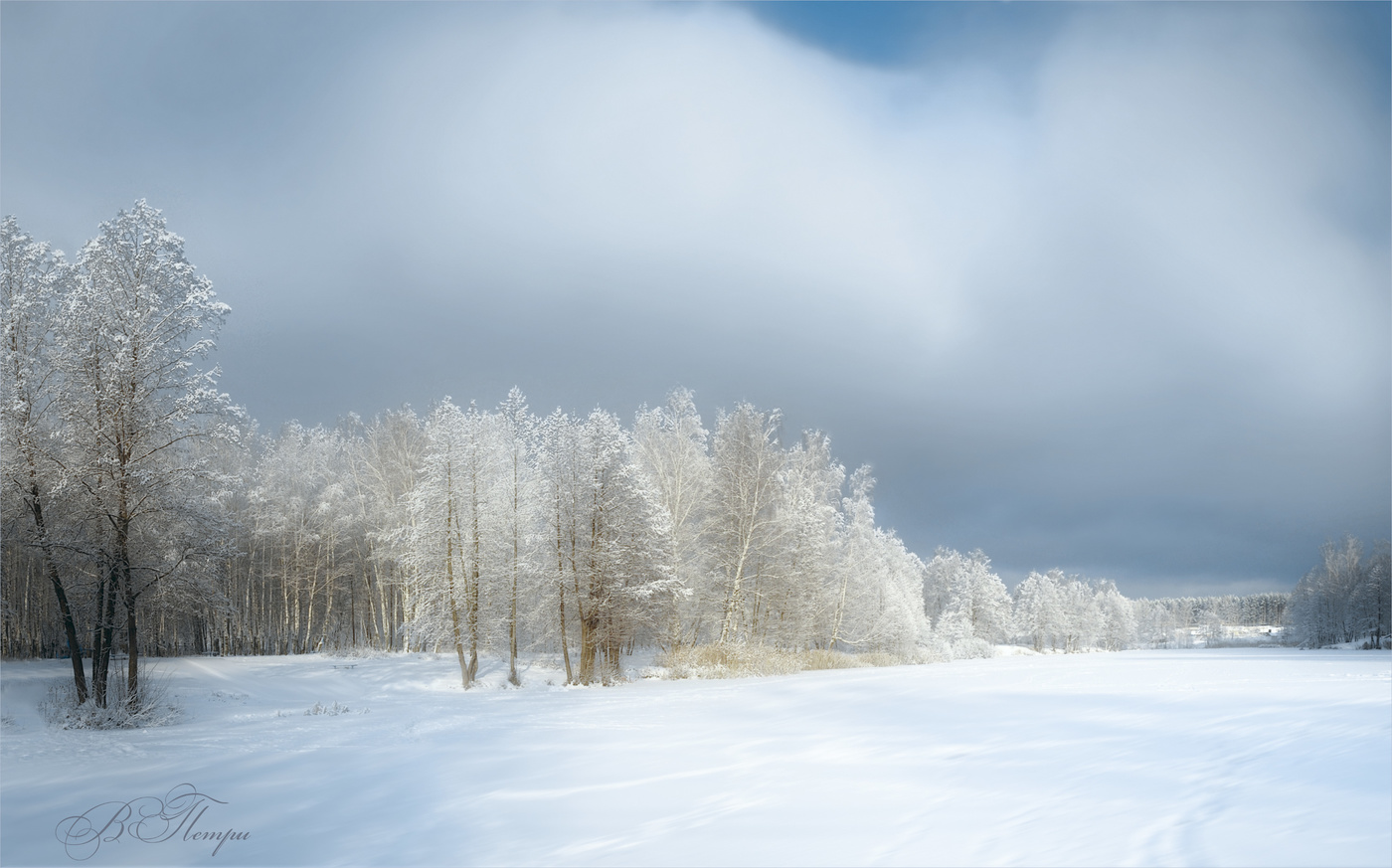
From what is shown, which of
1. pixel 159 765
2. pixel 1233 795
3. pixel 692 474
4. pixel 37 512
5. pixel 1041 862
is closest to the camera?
pixel 1041 862

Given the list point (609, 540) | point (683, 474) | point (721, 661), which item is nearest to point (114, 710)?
point (609, 540)

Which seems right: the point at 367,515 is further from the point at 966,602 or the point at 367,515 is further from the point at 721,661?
the point at 966,602

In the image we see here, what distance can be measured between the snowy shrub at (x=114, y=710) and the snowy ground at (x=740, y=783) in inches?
15.2

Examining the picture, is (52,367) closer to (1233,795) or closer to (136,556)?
(136,556)

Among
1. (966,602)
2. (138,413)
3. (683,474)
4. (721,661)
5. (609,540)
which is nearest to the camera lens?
(138,413)

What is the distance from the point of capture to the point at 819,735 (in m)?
11.7

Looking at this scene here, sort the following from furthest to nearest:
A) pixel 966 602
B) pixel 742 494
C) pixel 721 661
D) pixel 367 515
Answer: pixel 966 602 → pixel 367 515 → pixel 742 494 → pixel 721 661

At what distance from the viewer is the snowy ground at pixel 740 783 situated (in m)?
5.89

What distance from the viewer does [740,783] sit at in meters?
8.16

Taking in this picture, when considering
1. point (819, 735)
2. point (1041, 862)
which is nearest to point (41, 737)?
point (819, 735)

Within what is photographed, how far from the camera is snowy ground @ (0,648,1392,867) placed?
589cm

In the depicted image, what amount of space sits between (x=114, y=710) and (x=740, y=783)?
12629mm

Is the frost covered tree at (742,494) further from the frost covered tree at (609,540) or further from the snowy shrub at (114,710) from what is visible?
the snowy shrub at (114,710)

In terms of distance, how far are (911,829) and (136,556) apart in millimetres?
16831
